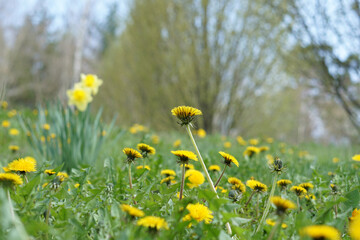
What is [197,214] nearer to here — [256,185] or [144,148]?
[256,185]

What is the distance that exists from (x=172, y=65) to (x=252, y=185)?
Result: 20.3 ft

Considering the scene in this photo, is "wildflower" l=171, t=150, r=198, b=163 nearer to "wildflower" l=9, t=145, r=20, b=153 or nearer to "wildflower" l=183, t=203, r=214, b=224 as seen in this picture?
"wildflower" l=183, t=203, r=214, b=224

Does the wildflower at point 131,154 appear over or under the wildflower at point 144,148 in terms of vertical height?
under

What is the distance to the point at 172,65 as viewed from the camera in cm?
704

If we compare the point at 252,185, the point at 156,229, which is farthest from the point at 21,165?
the point at 252,185

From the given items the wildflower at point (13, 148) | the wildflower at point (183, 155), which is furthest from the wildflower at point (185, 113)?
the wildflower at point (13, 148)

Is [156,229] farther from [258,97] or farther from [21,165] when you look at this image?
[258,97]

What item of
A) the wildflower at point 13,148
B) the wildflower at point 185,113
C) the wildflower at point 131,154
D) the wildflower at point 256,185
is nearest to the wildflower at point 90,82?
the wildflower at point 131,154

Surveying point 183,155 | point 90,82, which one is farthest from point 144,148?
point 90,82

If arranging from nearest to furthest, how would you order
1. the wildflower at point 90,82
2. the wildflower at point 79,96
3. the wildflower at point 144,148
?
the wildflower at point 144,148, the wildflower at point 79,96, the wildflower at point 90,82

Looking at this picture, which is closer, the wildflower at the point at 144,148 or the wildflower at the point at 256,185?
the wildflower at the point at 256,185

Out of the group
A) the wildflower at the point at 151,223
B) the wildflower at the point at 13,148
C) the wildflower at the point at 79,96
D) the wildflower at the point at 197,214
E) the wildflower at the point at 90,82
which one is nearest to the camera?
A: the wildflower at the point at 151,223

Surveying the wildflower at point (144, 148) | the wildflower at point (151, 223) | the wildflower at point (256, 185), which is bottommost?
the wildflower at point (151, 223)

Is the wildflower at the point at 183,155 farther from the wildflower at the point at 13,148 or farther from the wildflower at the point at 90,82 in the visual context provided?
the wildflower at the point at 13,148
